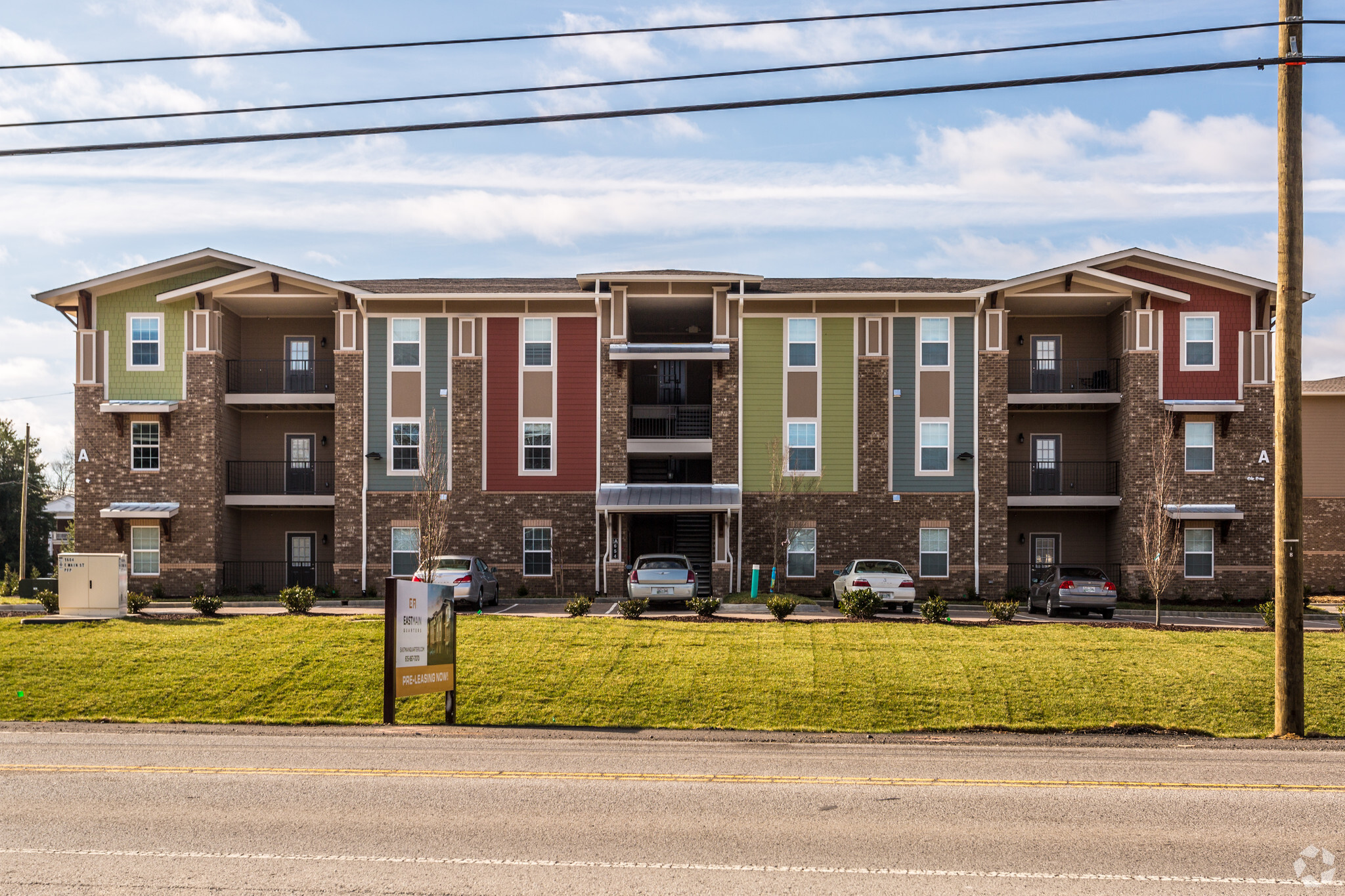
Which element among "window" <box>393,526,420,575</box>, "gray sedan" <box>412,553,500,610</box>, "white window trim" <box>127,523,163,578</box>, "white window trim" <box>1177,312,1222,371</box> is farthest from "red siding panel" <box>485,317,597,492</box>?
"white window trim" <box>1177,312,1222,371</box>

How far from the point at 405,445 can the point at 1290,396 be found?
27.1 m

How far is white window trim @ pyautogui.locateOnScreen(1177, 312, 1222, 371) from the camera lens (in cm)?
3500

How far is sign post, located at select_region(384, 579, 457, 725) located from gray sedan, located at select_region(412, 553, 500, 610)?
1384 centimetres

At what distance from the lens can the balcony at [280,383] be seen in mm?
36688

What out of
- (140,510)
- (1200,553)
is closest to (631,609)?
(140,510)

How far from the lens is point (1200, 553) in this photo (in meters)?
35.1

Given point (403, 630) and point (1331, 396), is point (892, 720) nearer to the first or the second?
point (403, 630)

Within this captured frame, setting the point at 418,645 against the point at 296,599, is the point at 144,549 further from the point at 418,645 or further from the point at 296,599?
the point at 418,645

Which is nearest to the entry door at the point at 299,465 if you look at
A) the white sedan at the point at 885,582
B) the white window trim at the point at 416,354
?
the white window trim at the point at 416,354

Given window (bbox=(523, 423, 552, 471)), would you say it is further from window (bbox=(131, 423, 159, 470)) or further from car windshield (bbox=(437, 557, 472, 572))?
window (bbox=(131, 423, 159, 470))

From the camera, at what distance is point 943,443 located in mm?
35469

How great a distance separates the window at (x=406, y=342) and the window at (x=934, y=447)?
1622 cm

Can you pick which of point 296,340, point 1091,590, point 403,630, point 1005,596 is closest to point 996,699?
point 403,630

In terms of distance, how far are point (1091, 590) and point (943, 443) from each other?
7.97 m
